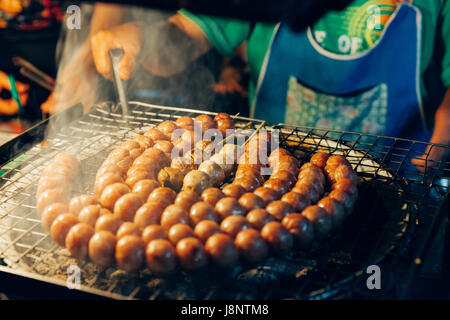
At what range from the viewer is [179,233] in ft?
6.98

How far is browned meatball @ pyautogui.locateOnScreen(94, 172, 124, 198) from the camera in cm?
259

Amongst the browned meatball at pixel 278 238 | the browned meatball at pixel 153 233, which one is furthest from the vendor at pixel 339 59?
the browned meatball at pixel 278 238

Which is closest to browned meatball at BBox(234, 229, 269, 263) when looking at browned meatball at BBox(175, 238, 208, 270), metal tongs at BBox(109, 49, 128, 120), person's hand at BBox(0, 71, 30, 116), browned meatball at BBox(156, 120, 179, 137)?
browned meatball at BBox(175, 238, 208, 270)

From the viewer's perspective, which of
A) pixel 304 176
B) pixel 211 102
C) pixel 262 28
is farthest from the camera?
pixel 211 102

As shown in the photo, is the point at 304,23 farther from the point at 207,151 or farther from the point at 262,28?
the point at 262,28

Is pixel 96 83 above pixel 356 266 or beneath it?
above

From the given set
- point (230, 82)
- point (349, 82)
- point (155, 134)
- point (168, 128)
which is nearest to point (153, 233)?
point (155, 134)

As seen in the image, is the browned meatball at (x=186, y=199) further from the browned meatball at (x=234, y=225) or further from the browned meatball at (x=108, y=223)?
the browned meatball at (x=108, y=223)

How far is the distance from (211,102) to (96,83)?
2091 millimetres

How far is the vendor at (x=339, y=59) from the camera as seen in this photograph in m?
3.73

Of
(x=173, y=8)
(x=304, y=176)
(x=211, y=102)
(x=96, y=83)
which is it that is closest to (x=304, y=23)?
(x=173, y=8)

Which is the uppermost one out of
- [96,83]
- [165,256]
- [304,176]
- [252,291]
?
[96,83]

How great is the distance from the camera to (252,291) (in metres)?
2.04

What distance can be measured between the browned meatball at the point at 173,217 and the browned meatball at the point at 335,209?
33.2 inches
